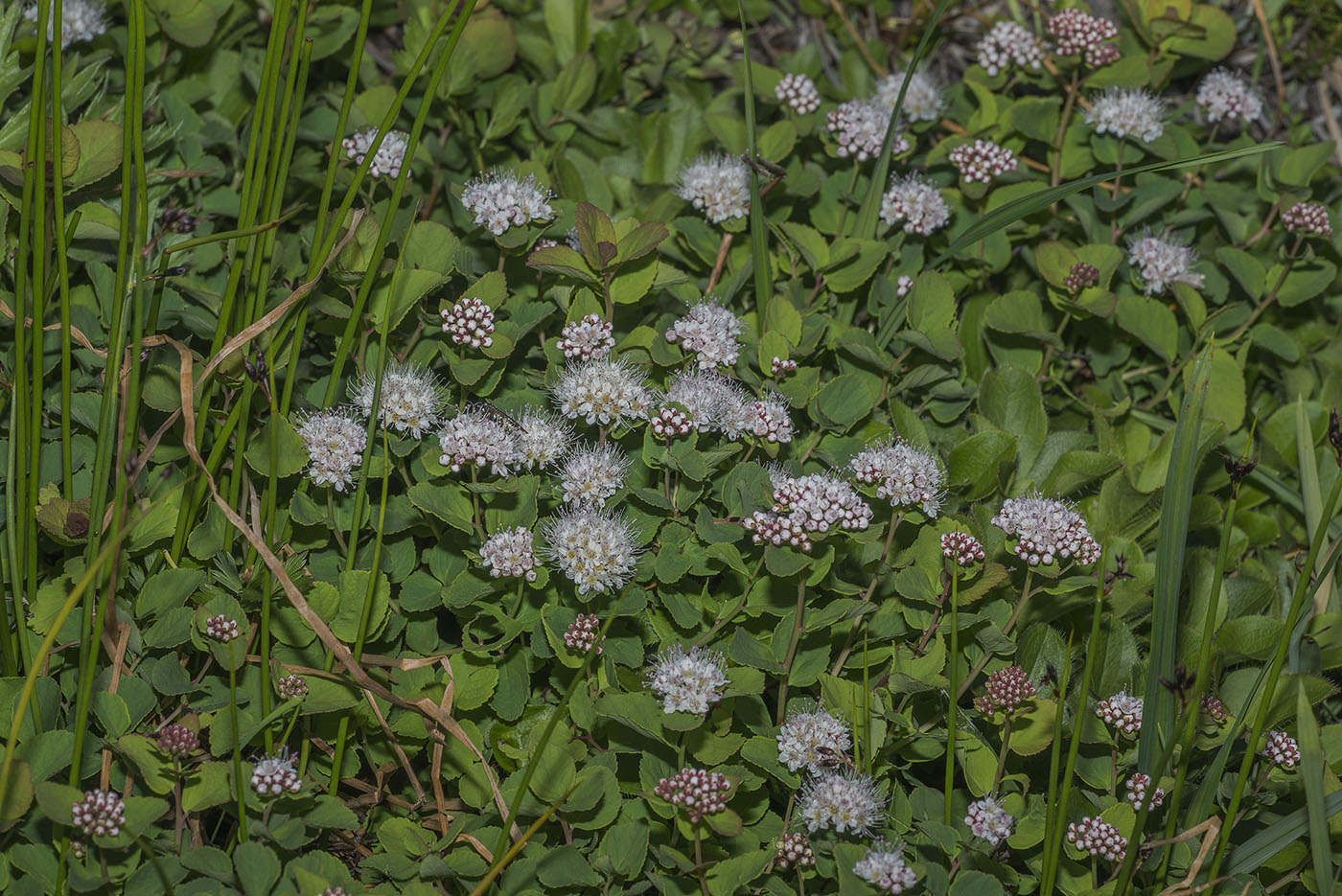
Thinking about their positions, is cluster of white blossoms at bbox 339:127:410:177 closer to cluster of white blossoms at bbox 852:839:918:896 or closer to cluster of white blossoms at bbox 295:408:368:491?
cluster of white blossoms at bbox 295:408:368:491

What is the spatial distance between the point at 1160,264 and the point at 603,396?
1333mm

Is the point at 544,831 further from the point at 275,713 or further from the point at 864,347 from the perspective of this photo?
the point at 864,347

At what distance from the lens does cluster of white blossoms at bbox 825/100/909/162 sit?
A: 242 cm

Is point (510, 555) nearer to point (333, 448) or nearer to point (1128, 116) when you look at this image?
point (333, 448)

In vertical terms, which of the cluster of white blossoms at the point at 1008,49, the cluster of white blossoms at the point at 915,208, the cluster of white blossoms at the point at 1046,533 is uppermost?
the cluster of white blossoms at the point at 1008,49

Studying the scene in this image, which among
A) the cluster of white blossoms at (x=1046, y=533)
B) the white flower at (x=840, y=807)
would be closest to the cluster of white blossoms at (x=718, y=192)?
the cluster of white blossoms at (x=1046, y=533)

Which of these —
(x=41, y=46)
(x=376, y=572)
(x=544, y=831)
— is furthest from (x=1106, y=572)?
(x=41, y=46)

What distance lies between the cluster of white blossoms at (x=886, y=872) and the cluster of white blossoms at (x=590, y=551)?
55cm

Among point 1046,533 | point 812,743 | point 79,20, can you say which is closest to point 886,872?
point 812,743

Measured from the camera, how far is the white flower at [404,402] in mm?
1833

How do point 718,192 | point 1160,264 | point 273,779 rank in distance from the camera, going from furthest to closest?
1. point 1160,264
2. point 718,192
3. point 273,779

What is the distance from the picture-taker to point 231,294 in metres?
1.83

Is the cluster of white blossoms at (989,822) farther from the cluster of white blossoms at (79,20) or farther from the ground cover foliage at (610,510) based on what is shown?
the cluster of white blossoms at (79,20)

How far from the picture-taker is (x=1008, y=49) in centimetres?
264
